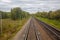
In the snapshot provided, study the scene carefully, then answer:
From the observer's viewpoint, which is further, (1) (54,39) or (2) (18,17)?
(2) (18,17)

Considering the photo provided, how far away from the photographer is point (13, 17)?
8688 centimetres

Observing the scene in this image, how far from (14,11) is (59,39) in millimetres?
78630

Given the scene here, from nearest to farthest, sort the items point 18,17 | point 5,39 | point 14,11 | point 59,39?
point 59,39
point 5,39
point 18,17
point 14,11

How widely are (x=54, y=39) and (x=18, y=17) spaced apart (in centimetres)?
7150

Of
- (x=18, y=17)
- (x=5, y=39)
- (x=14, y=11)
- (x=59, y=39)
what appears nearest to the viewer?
(x=59, y=39)

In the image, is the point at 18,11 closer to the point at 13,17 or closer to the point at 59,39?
the point at 13,17

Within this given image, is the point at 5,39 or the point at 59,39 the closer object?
the point at 59,39

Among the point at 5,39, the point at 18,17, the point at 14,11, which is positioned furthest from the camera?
the point at 14,11

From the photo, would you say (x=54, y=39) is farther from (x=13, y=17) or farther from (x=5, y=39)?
(x=13, y=17)

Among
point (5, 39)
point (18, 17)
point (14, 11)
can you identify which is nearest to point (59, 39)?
point (5, 39)

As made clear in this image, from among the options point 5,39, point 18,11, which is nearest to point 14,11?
point 18,11

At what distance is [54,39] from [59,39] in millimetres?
464

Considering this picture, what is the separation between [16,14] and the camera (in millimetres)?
88250

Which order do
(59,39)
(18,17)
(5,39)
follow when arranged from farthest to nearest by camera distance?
(18,17) → (5,39) → (59,39)
